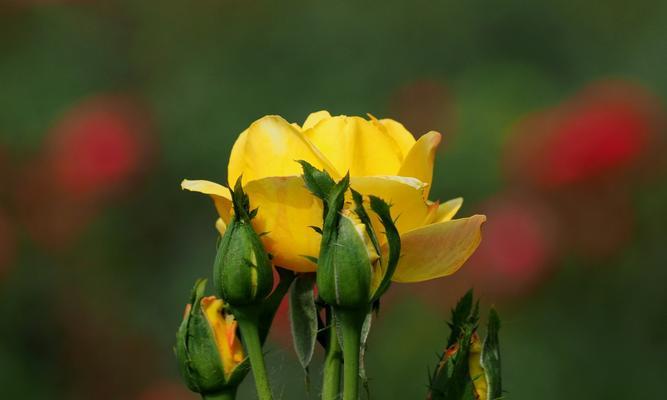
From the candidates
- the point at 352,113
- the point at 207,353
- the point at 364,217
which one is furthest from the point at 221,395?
the point at 352,113

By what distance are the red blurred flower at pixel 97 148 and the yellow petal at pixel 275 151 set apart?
1.46 meters

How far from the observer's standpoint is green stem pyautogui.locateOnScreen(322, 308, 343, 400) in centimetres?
60

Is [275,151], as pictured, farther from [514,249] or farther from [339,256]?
[514,249]

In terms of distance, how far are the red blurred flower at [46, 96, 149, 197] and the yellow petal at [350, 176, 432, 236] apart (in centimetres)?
149

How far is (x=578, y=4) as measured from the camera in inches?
110

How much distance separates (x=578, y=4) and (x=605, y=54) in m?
0.21

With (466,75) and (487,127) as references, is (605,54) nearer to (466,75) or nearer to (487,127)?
(466,75)

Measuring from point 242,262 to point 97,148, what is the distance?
150 centimetres

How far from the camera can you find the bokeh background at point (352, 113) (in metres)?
1.88

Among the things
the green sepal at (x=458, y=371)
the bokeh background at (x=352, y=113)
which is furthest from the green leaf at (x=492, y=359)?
the bokeh background at (x=352, y=113)

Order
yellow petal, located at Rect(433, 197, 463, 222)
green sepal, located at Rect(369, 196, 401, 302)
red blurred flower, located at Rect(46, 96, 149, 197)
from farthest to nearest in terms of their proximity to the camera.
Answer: red blurred flower, located at Rect(46, 96, 149, 197) < yellow petal, located at Rect(433, 197, 463, 222) < green sepal, located at Rect(369, 196, 401, 302)

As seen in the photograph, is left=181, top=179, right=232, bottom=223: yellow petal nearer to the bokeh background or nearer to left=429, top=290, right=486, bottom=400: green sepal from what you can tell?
left=429, top=290, right=486, bottom=400: green sepal

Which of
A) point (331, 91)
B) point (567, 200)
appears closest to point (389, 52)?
point (331, 91)

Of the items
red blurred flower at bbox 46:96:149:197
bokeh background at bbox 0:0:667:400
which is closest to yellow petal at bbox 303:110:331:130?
bokeh background at bbox 0:0:667:400
